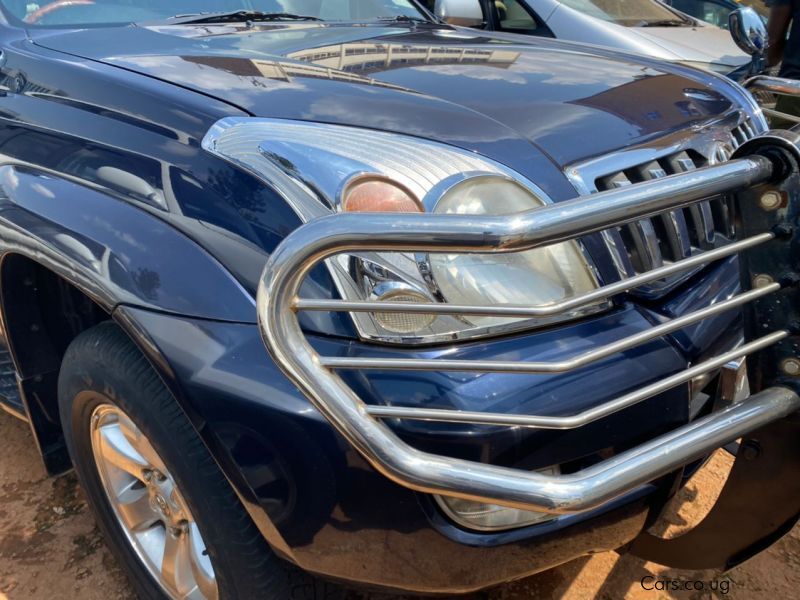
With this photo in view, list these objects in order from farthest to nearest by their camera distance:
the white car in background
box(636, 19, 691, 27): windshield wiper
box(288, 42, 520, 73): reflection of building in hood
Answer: box(636, 19, 691, 27): windshield wiper
the white car in background
box(288, 42, 520, 73): reflection of building in hood

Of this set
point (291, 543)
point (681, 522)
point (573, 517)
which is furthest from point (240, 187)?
point (681, 522)

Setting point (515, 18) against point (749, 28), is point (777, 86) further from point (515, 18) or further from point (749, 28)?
point (515, 18)

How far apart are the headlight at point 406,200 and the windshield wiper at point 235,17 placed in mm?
1098

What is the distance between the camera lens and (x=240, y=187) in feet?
4.84

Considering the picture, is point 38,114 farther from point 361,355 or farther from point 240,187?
point 361,355

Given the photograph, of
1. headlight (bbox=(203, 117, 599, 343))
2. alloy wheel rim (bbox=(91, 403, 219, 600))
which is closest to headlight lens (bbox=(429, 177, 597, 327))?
headlight (bbox=(203, 117, 599, 343))

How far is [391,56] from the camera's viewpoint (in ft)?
7.02

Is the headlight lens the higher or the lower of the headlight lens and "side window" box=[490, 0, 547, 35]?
the lower

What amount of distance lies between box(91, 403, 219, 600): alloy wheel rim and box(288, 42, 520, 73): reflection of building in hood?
105 centimetres

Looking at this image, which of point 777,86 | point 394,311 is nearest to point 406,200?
point 394,311

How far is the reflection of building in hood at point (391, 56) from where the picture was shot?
2.02 metres

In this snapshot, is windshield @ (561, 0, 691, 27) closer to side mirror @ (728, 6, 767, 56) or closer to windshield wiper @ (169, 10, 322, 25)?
side mirror @ (728, 6, 767, 56)

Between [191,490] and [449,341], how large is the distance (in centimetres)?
59

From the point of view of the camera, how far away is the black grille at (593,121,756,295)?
1643 millimetres
